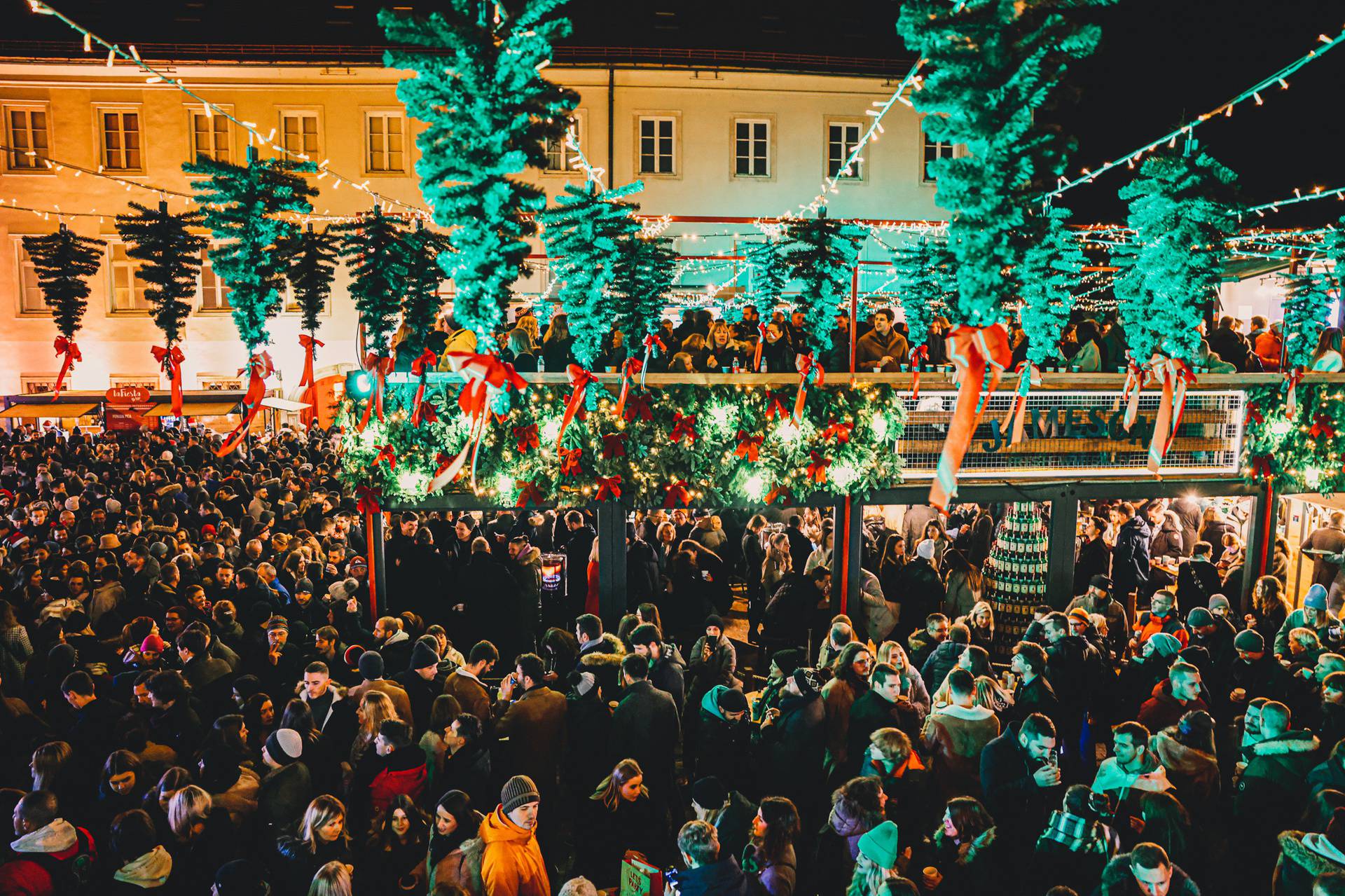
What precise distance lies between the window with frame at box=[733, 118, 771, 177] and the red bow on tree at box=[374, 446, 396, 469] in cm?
1925

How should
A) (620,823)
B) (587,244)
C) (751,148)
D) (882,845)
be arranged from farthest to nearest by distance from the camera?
(751,148)
(587,244)
(620,823)
(882,845)

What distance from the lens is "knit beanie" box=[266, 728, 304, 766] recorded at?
4.84 meters

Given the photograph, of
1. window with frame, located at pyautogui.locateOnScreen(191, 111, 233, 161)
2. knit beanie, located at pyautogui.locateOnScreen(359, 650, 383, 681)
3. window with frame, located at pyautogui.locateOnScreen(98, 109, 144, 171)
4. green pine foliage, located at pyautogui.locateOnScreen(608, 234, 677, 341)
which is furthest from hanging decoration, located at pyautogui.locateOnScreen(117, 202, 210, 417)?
window with frame, located at pyautogui.locateOnScreen(98, 109, 144, 171)

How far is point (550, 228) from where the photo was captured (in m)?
6.48

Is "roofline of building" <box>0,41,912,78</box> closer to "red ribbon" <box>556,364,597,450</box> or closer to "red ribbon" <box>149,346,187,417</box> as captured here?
"red ribbon" <box>149,346,187,417</box>

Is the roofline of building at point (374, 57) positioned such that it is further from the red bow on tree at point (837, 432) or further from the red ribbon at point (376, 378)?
the red bow on tree at point (837, 432)

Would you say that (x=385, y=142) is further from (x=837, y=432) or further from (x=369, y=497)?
(x=837, y=432)

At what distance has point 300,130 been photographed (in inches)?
909

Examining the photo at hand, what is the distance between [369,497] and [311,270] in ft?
6.81

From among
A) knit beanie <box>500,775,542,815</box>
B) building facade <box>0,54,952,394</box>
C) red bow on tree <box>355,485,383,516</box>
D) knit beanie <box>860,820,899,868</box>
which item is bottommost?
knit beanie <box>860,820,899,868</box>

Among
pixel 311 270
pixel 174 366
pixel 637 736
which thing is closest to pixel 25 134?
pixel 174 366

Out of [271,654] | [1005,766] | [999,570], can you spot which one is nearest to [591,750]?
[1005,766]

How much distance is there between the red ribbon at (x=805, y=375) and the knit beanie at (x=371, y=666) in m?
4.11

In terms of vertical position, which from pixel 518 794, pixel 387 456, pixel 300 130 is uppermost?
pixel 300 130
